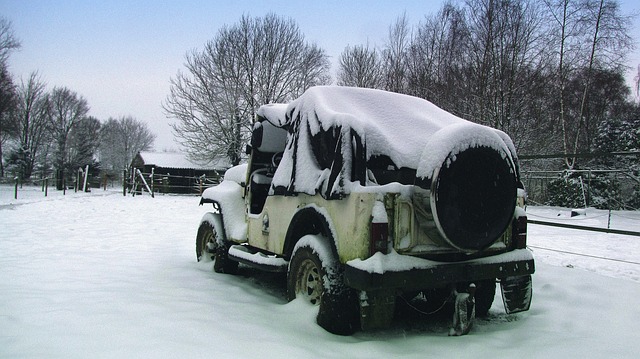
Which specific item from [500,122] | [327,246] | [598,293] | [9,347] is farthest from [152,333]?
[500,122]

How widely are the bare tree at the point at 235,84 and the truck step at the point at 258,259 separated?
25.3 metres

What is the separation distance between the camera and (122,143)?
279 feet

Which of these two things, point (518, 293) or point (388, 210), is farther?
point (518, 293)

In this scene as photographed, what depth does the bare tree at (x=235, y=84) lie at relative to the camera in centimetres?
3088

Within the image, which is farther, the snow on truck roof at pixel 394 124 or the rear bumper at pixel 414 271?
the snow on truck roof at pixel 394 124

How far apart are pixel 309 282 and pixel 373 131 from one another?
5.04 ft

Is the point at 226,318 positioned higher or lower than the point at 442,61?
lower

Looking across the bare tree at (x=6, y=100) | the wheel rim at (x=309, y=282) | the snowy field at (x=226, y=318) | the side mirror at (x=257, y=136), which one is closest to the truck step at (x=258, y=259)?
the snowy field at (x=226, y=318)

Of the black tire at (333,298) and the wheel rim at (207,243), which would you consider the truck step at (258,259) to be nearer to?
the black tire at (333,298)

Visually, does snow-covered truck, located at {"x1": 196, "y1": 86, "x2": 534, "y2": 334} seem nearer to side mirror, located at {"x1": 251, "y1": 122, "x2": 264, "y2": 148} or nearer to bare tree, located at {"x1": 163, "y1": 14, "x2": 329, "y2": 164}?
side mirror, located at {"x1": 251, "y1": 122, "x2": 264, "y2": 148}

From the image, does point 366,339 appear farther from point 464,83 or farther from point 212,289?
point 464,83

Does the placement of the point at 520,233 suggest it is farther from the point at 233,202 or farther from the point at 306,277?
the point at 233,202

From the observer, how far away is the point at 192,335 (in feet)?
11.0

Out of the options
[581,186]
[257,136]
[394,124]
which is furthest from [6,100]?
[394,124]
